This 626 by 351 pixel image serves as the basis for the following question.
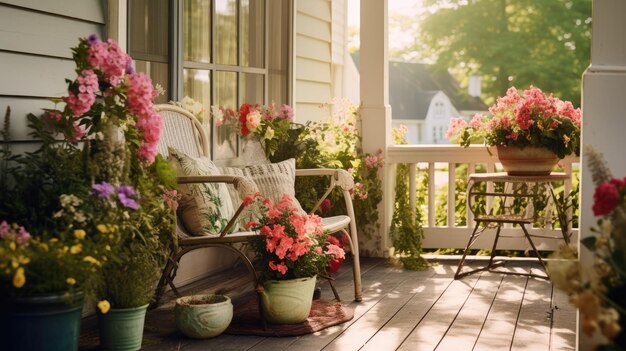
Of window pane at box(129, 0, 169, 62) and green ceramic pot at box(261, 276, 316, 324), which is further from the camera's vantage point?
window pane at box(129, 0, 169, 62)

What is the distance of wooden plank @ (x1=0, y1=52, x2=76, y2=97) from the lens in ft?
11.0

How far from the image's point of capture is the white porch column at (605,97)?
2.98 m

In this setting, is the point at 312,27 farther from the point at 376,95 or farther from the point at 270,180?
the point at 270,180

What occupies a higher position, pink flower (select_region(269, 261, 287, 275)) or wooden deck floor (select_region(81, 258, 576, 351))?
pink flower (select_region(269, 261, 287, 275))

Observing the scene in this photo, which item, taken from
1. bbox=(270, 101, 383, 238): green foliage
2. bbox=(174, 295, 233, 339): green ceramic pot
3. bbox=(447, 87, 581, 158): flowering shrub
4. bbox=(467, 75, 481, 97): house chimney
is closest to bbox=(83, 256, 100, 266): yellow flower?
bbox=(174, 295, 233, 339): green ceramic pot

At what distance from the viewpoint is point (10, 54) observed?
11.1 feet

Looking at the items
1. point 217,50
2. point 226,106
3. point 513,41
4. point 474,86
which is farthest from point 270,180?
point 474,86

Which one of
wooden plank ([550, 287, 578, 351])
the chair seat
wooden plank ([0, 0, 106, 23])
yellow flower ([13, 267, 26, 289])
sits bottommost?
wooden plank ([550, 287, 578, 351])

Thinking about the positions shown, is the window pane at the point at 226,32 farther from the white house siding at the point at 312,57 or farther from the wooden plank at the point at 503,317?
the wooden plank at the point at 503,317

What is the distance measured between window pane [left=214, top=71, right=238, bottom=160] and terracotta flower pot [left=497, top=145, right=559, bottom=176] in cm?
165

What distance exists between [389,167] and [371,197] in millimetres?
309

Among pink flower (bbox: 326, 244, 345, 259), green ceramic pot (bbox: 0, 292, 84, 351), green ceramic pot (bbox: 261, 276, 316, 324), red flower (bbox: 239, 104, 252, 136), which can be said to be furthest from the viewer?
red flower (bbox: 239, 104, 252, 136)

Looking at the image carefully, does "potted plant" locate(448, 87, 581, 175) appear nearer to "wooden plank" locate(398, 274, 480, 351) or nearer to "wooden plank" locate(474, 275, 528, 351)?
"wooden plank" locate(474, 275, 528, 351)

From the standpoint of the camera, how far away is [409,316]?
4.36 metres
